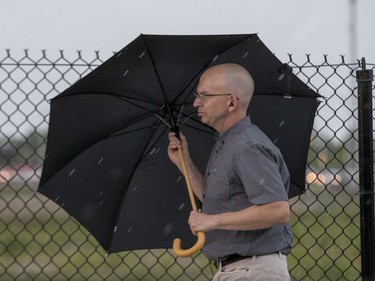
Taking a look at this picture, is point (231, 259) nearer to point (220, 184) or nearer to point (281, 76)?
A: point (220, 184)

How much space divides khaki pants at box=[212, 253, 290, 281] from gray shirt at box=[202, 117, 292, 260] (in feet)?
0.11

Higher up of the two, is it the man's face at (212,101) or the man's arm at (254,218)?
the man's face at (212,101)

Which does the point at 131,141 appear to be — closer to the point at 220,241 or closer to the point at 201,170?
the point at 201,170

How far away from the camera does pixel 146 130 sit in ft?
14.6

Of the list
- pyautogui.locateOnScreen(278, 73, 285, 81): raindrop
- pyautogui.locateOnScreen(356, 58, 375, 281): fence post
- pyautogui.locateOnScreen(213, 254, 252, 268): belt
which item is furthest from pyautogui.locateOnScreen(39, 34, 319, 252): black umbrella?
pyautogui.locateOnScreen(356, 58, 375, 281): fence post

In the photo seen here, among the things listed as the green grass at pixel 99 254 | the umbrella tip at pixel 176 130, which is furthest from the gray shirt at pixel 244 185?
the green grass at pixel 99 254

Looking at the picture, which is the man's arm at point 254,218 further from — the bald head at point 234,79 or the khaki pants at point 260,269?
the bald head at point 234,79

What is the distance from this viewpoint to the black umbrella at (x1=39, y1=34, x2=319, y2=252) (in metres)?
4.15

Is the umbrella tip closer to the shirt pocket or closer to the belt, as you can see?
the shirt pocket

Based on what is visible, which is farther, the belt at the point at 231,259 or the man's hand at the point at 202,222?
the belt at the point at 231,259

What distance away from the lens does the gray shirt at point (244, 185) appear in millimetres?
3879

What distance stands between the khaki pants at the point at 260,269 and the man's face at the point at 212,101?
23.1 inches

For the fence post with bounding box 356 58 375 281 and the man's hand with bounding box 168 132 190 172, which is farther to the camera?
the fence post with bounding box 356 58 375 281

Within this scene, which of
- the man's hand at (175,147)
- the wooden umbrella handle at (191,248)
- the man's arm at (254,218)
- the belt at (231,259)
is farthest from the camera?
the man's hand at (175,147)
